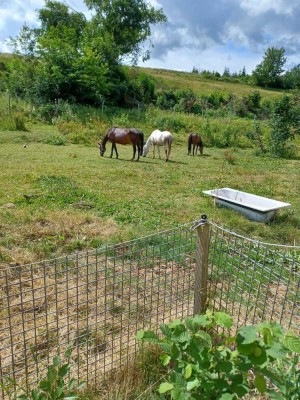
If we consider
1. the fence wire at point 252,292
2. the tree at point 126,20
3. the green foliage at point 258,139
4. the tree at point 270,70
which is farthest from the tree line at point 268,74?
the fence wire at point 252,292

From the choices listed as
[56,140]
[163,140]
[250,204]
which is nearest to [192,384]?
[250,204]

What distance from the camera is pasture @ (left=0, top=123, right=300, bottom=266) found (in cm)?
447

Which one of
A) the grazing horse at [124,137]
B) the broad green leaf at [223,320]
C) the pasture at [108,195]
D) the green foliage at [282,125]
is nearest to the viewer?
the broad green leaf at [223,320]

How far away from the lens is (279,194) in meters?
7.72

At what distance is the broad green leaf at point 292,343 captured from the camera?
1.24 meters

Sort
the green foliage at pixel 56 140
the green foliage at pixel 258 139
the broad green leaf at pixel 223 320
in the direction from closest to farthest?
the broad green leaf at pixel 223 320
the green foliage at pixel 56 140
the green foliage at pixel 258 139

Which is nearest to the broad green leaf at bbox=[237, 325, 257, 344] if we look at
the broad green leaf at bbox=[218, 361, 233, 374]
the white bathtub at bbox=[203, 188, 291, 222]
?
the broad green leaf at bbox=[218, 361, 233, 374]

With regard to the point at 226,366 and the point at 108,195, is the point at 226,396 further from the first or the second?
the point at 108,195

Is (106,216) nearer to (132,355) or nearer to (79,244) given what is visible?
(79,244)

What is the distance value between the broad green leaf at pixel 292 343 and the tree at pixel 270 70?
65568mm

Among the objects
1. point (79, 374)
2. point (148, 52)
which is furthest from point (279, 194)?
point (148, 52)

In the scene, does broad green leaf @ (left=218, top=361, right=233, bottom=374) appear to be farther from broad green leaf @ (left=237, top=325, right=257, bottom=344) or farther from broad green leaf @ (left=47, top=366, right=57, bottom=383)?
broad green leaf @ (left=47, top=366, right=57, bottom=383)

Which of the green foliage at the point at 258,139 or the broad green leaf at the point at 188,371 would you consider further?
the green foliage at the point at 258,139

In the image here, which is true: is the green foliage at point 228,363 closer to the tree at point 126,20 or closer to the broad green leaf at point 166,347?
the broad green leaf at point 166,347
